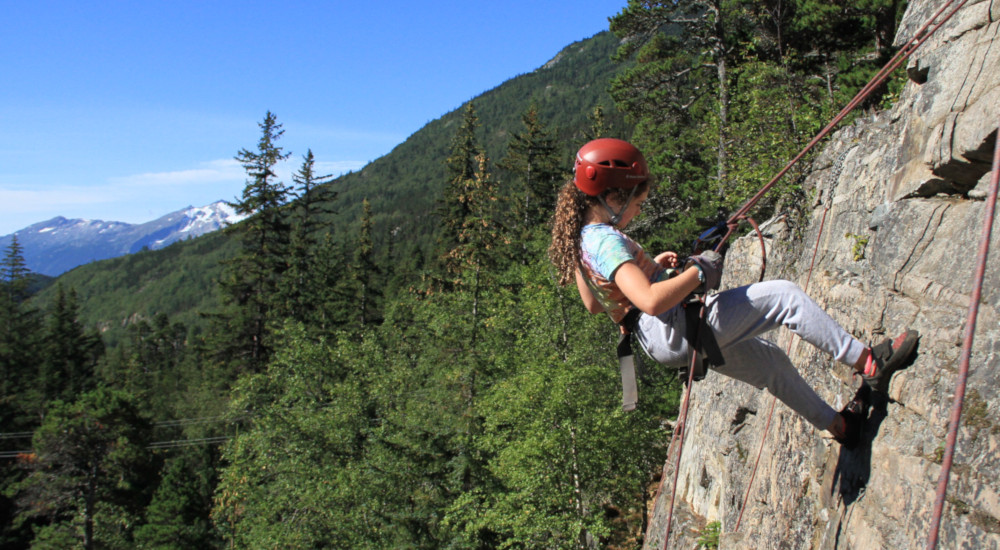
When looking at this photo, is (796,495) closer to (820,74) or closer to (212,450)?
(820,74)

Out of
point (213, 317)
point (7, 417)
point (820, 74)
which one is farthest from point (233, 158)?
point (820, 74)

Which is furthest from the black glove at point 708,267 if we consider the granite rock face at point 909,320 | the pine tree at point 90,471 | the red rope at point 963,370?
the pine tree at point 90,471

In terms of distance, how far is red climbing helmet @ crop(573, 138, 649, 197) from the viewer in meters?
3.85

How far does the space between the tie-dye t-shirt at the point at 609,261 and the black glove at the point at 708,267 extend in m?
0.25

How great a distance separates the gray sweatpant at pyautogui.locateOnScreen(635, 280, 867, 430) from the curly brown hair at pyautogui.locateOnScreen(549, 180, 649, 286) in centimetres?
66

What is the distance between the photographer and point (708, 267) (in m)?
3.55

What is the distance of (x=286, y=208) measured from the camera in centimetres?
3453

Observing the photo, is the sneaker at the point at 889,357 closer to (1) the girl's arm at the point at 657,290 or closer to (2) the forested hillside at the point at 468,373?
(1) the girl's arm at the point at 657,290

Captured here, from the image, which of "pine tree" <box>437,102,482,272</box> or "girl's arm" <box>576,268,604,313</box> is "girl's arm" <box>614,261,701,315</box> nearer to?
"girl's arm" <box>576,268,604,313</box>

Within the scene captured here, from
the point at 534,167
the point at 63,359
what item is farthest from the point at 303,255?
the point at 63,359

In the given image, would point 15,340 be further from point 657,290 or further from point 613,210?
point 657,290

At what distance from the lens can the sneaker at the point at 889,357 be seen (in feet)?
12.2

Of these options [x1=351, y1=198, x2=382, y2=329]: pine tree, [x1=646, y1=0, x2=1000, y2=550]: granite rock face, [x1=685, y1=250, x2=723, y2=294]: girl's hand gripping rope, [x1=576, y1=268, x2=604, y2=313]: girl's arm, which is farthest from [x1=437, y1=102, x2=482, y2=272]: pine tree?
[x1=685, y1=250, x2=723, y2=294]: girl's hand gripping rope

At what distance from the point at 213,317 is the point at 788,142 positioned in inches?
1194
